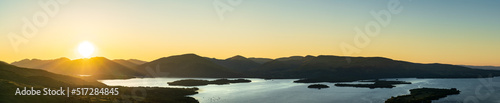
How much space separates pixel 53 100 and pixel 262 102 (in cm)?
5384

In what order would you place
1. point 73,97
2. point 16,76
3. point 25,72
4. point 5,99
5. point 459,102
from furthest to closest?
1. point 25,72
2. point 16,76
3. point 459,102
4. point 73,97
5. point 5,99

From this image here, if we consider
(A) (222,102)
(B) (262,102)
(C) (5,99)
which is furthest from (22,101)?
(B) (262,102)

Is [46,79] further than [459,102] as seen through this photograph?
Yes

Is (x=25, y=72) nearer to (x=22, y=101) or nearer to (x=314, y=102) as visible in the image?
(x=22, y=101)

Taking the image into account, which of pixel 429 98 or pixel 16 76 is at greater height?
pixel 16 76

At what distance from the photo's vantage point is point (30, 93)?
76625 mm

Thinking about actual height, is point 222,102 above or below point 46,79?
below

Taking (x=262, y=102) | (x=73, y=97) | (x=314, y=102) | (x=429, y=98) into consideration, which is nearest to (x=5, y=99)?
(x=73, y=97)

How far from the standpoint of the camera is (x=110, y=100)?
261 feet

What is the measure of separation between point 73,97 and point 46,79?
146 feet

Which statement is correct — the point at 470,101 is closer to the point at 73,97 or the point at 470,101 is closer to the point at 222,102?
the point at 222,102

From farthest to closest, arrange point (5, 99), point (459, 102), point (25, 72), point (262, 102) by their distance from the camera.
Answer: point (25, 72) → point (262, 102) → point (459, 102) → point (5, 99)

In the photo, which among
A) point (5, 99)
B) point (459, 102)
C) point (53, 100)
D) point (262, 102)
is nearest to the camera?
point (5, 99)

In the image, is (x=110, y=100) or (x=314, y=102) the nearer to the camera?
(x=110, y=100)
